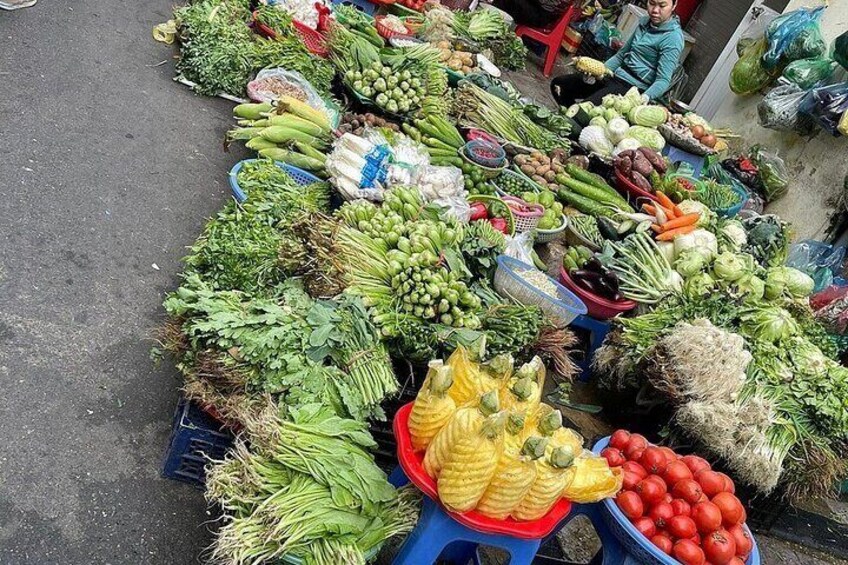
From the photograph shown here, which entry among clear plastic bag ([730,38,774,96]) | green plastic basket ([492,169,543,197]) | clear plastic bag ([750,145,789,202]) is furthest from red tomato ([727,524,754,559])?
clear plastic bag ([730,38,774,96])

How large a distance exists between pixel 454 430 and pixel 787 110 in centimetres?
563

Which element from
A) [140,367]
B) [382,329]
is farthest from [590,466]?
[140,367]

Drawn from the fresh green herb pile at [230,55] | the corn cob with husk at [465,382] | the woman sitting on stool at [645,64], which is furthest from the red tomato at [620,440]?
the woman sitting on stool at [645,64]

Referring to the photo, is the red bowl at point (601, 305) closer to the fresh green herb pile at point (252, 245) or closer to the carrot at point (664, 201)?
the carrot at point (664, 201)

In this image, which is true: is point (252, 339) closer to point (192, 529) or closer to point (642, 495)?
point (192, 529)

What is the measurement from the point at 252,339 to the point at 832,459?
2.93 meters

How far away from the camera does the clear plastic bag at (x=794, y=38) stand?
21.4ft

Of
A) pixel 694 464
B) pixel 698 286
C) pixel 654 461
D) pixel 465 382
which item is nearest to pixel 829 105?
pixel 698 286

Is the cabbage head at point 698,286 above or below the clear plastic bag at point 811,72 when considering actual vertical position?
below

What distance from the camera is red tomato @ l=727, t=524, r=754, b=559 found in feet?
8.18

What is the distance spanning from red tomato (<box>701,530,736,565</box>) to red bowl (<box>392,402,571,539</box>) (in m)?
0.56

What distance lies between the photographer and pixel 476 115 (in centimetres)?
570

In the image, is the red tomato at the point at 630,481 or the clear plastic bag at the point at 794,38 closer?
the red tomato at the point at 630,481

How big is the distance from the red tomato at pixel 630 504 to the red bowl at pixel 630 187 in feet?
10.9
